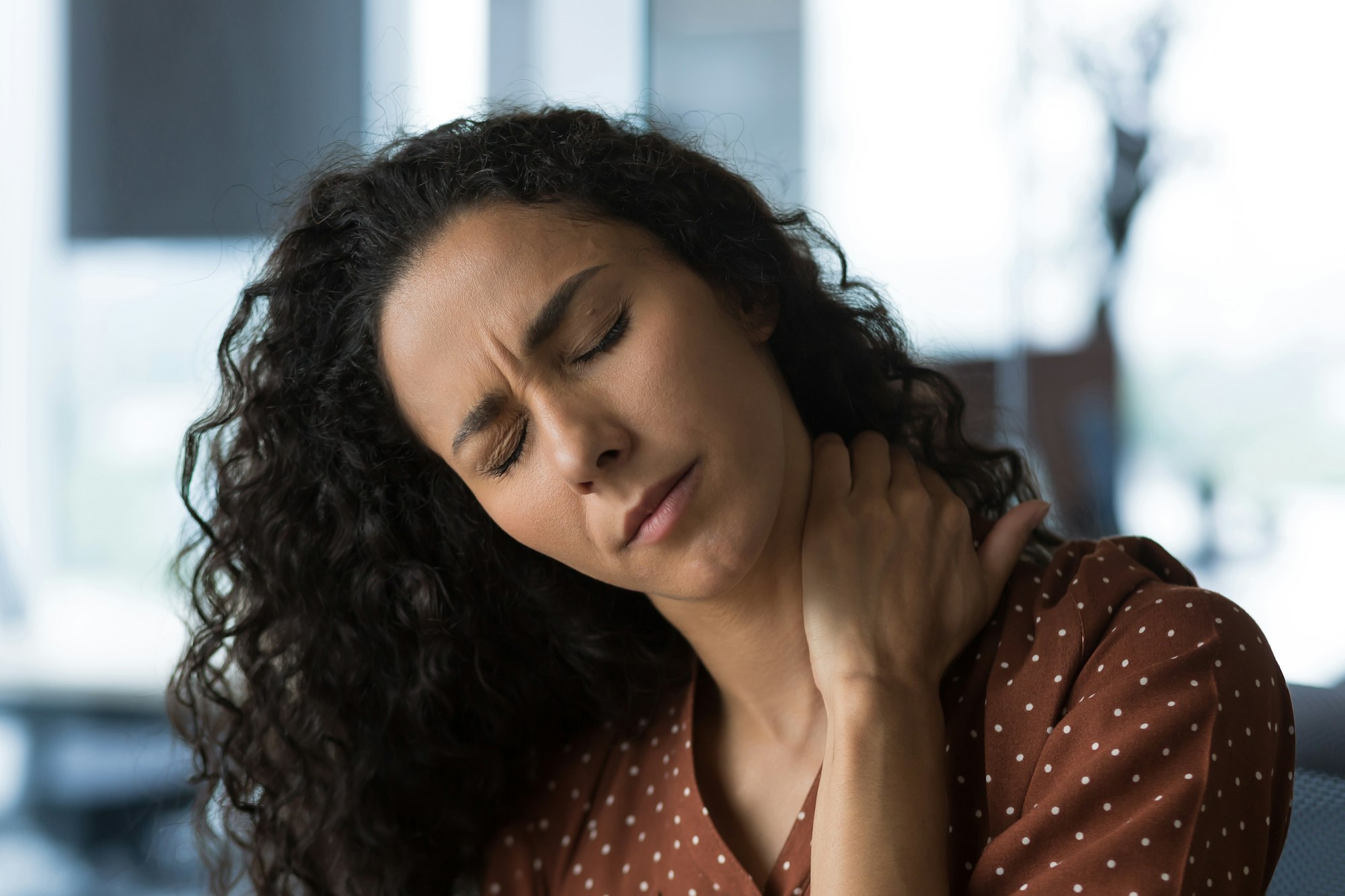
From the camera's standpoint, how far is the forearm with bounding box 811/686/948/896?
3.08 feet

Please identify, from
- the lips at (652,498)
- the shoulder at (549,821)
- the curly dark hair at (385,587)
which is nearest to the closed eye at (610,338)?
the lips at (652,498)

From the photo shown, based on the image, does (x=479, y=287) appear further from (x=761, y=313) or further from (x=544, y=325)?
(x=761, y=313)

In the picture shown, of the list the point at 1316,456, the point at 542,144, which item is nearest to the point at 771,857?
the point at 542,144

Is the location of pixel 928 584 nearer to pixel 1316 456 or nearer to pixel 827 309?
pixel 827 309

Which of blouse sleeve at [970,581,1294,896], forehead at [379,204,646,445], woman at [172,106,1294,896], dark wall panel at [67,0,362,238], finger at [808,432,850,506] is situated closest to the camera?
blouse sleeve at [970,581,1294,896]

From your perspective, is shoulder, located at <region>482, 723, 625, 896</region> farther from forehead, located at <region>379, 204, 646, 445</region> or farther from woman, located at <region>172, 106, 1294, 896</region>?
forehead, located at <region>379, 204, 646, 445</region>

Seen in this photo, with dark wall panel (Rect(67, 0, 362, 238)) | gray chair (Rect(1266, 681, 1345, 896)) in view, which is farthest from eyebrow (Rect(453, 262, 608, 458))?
dark wall panel (Rect(67, 0, 362, 238))

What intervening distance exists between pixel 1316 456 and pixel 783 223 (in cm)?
199

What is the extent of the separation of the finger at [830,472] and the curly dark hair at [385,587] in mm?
57

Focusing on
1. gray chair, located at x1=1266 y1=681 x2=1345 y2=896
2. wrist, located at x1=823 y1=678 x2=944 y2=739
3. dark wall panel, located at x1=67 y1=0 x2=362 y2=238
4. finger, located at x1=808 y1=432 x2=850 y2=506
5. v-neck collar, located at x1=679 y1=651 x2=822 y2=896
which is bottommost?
v-neck collar, located at x1=679 y1=651 x2=822 y2=896

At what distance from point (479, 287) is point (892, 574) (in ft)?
1.46

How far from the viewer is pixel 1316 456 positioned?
2754 mm

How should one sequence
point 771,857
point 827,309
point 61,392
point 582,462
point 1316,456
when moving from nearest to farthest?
point 582,462 → point 771,857 → point 827,309 → point 61,392 → point 1316,456

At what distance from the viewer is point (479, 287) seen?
106 cm
